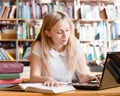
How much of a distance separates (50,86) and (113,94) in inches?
10.4

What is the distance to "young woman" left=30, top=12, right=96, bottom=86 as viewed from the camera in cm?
173

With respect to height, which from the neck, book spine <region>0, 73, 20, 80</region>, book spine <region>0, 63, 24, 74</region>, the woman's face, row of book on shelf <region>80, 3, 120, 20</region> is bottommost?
book spine <region>0, 73, 20, 80</region>

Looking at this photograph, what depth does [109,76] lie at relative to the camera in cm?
125

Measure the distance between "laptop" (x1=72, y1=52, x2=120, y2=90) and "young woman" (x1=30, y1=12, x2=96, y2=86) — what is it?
1.31 feet

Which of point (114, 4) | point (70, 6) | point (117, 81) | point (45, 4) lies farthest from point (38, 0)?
point (117, 81)

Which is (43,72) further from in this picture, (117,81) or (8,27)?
(8,27)

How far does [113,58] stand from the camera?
49.7 inches

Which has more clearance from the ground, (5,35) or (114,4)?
(114,4)

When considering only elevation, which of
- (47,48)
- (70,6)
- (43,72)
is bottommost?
(43,72)

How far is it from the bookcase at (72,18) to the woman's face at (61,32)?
102 inches

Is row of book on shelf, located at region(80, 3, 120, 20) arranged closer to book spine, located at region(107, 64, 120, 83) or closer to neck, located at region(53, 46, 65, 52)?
neck, located at region(53, 46, 65, 52)

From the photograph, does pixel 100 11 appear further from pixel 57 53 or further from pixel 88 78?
pixel 88 78

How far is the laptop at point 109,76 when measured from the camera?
3.94 ft

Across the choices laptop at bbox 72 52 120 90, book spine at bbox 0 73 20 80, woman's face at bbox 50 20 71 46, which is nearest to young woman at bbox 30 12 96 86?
woman's face at bbox 50 20 71 46
